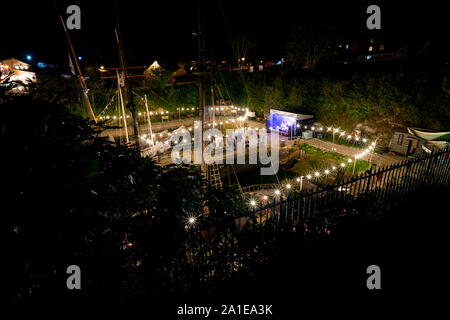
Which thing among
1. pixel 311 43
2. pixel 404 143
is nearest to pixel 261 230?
pixel 404 143

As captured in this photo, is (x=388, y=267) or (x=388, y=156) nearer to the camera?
(x=388, y=267)

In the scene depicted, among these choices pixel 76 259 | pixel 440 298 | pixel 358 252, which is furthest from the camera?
pixel 358 252

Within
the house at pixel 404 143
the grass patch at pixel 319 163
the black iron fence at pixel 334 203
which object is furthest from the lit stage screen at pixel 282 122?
the black iron fence at pixel 334 203

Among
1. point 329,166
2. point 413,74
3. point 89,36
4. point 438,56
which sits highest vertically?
point 89,36

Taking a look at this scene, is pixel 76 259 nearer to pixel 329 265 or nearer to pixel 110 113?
pixel 329 265

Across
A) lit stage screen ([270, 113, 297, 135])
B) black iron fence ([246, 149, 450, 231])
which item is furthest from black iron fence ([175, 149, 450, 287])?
lit stage screen ([270, 113, 297, 135])

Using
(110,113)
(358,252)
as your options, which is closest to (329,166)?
(358,252)

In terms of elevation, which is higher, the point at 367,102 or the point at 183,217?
the point at 367,102

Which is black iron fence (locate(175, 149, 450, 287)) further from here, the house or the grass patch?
the house
